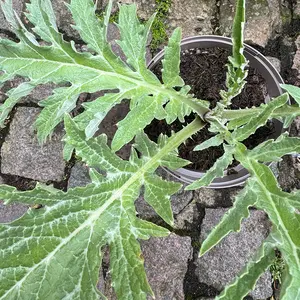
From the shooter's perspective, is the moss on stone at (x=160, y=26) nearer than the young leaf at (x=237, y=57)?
No

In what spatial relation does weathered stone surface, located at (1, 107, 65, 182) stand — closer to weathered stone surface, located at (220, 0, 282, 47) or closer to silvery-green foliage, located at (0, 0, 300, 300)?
silvery-green foliage, located at (0, 0, 300, 300)

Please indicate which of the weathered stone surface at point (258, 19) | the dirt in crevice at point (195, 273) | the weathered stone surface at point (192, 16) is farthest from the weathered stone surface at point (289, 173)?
the weathered stone surface at point (192, 16)

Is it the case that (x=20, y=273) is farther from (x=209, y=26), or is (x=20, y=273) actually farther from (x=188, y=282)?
(x=209, y=26)

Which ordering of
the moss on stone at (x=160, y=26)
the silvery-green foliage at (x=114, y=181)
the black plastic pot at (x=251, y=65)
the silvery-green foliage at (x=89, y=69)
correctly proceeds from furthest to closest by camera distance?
the moss on stone at (x=160, y=26) → the black plastic pot at (x=251, y=65) → the silvery-green foliage at (x=89, y=69) → the silvery-green foliage at (x=114, y=181)

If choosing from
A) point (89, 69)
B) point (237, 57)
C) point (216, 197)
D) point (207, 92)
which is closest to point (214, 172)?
point (237, 57)

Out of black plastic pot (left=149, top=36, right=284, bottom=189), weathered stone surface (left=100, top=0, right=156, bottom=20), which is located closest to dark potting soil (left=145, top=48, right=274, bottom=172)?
black plastic pot (left=149, top=36, right=284, bottom=189)

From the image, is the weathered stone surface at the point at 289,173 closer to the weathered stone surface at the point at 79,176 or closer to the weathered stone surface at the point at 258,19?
the weathered stone surface at the point at 258,19

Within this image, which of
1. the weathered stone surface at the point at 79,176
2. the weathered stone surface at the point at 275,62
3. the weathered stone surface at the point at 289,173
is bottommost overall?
the weathered stone surface at the point at 79,176

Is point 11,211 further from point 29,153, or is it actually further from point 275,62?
point 275,62
